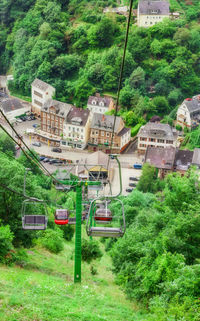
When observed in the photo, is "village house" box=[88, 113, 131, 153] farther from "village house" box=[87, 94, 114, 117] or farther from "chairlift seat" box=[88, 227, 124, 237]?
"chairlift seat" box=[88, 227, 124, 237]

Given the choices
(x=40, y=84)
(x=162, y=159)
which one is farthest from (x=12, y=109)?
(x=162, y=159)

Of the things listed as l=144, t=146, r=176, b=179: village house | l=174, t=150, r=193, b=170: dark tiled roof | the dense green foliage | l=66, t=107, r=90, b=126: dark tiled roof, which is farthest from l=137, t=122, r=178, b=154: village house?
the dense green foliage

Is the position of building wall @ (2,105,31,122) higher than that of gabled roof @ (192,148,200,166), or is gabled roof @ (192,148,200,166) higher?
gabled roof @ (192,148,200,166)

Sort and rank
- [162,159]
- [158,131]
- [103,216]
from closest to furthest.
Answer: [103,216] < [162,159] < [158,131]

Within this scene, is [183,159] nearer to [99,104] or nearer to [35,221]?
[99,104]

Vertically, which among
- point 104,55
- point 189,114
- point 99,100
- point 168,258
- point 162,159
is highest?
point 168,258

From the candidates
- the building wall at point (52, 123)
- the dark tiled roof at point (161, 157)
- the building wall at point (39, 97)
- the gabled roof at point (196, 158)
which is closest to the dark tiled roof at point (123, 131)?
the dark tiled roof at point (161, 157)
